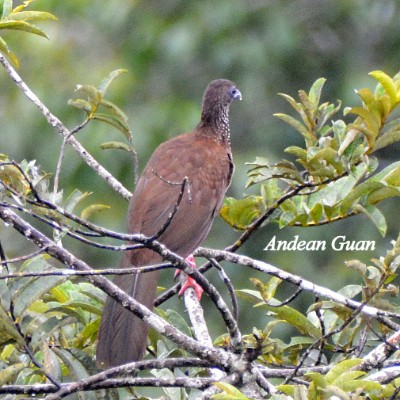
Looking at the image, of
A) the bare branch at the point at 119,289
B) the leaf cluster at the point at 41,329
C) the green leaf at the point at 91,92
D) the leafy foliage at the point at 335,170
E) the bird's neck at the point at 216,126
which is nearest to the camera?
the bare branch at the point at 119,289

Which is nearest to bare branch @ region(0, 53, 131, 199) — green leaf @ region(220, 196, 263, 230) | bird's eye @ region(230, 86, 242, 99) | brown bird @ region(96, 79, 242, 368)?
brown bird @ region(96, 79, 242, 368)

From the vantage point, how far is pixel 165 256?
2.70 meters

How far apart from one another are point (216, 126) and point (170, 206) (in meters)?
1.08

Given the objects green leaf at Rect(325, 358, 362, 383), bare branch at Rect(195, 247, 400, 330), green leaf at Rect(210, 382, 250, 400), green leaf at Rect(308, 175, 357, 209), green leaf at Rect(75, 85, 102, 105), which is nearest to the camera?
green leaf at Rect(210, 382, 250, 400)

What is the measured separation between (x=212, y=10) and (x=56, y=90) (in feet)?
4.40

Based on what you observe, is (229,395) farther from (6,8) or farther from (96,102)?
(6,8)

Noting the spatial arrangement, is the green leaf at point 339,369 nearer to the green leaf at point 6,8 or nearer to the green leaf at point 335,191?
the green leaf at point 335,191

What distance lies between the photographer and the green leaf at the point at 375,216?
130 inches

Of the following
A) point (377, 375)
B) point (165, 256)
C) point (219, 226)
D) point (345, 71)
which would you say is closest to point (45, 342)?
point (165, 256)

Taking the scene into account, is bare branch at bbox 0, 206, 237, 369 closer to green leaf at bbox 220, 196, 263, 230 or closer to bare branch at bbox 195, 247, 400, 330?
bare branch at bbox 195, 247, 400, 330

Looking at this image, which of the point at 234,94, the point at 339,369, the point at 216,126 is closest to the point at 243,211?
the point at 339,369

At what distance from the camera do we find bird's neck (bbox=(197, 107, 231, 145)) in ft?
16.5

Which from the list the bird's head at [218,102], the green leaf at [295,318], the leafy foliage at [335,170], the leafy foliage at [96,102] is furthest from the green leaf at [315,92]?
the bird's head at [218,102]

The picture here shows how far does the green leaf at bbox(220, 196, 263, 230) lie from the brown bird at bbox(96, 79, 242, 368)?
0.21 metres
